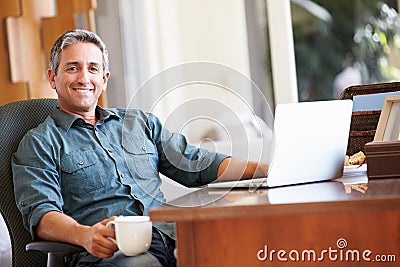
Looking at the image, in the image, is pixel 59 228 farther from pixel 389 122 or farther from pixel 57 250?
pixel 389 122

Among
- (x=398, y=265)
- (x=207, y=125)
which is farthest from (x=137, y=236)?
(x=207, y=125)

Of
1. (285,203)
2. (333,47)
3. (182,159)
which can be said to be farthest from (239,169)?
(333,47)

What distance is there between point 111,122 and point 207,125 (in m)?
1.21

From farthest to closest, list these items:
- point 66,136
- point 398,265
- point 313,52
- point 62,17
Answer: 1. point 313,52
2. point 62,17
3. point 66,136
4. point 398,265

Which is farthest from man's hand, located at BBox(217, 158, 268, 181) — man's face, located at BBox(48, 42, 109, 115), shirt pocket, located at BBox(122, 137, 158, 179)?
man's face, located at BBox(48, 42, 109, 115)

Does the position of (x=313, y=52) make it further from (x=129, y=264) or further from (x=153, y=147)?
(x=129, y=264)

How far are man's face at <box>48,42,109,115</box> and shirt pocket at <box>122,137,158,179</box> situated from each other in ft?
0.58

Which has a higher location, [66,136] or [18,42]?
[18,42]

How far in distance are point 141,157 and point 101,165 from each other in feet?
0.52

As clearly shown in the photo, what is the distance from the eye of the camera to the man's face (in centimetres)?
234

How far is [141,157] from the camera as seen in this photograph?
2352 mm

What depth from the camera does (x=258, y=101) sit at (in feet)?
13.1

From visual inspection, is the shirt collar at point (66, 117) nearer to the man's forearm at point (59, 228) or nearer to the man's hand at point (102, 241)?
the man's forearm at point (59, 228)

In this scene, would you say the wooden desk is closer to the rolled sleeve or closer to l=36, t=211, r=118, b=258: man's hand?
l=36, t=211, r=118, b=258: man's hand
